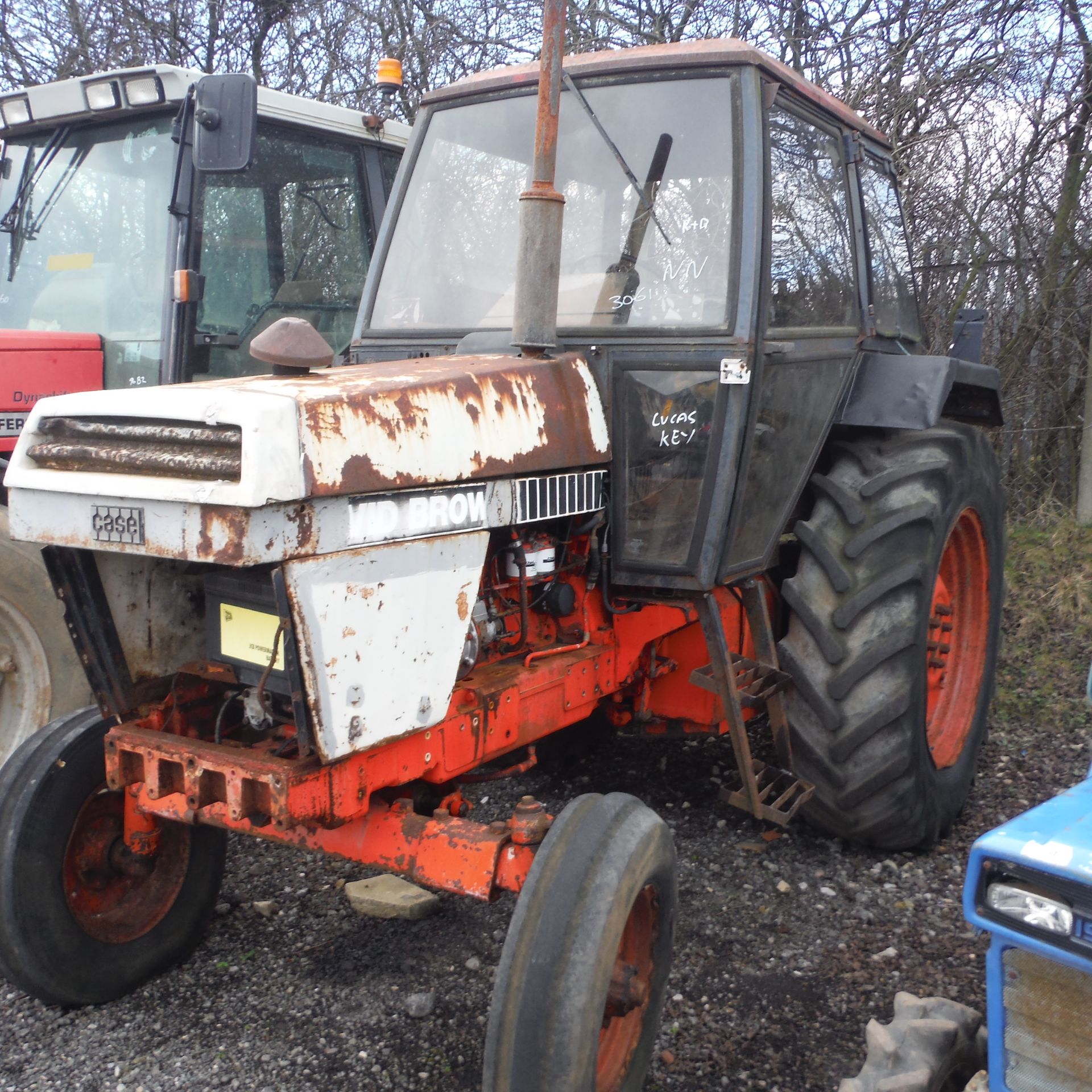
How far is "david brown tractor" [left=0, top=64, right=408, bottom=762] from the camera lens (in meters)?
3.68

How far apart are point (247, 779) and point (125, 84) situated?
3.13 meters

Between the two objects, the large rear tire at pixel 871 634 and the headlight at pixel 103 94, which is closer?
the large rear tire at pixel 871 634

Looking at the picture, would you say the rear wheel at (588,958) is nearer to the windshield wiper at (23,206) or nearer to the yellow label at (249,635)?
the yellow label at (249,635)

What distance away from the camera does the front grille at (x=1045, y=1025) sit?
5.40 feet

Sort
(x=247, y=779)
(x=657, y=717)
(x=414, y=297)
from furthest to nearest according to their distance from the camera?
(x=657, y=717)
(x=414, y=297)
(x=247, y=779)

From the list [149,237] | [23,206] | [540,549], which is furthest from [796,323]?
[23,206]

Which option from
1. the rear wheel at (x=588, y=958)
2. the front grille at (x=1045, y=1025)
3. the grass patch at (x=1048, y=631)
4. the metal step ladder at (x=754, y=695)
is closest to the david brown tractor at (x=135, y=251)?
the metal step ladder at (x=754, y=695)

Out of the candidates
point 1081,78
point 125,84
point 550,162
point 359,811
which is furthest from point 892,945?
point 1081,78

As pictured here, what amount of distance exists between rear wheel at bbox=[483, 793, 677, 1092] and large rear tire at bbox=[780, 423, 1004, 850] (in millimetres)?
989

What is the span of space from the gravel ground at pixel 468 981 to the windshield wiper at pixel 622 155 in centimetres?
182

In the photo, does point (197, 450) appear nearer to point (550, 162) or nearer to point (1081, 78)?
point (550, 162)

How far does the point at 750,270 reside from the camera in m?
2.72

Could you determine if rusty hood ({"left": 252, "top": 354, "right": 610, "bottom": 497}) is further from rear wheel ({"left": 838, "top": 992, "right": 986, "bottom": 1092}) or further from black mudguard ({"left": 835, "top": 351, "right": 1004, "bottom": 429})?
rear wheel ({"left": 838, "top": 992, "right": 986, "bottom": 1092})

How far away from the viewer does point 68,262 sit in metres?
4.47
